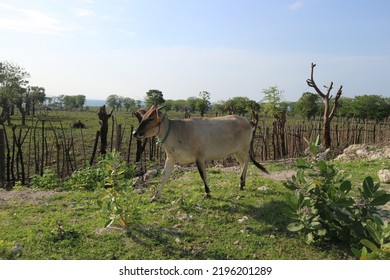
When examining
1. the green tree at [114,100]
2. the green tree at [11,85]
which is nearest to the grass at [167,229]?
the green tree at [11,85]

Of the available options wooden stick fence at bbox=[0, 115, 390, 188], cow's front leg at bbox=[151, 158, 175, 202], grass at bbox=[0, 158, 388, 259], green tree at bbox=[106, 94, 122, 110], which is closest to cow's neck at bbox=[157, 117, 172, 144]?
cow's front leg at bbox=[151, 158, 175, 202]

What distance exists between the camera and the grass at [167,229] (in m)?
4.02

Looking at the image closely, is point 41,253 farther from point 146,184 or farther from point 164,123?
point 146,184

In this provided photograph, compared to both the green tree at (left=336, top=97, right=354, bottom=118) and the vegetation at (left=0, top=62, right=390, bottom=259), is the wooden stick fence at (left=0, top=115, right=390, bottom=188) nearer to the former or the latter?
the vegetation at (left=0, top=62, right=390, bottom=259)

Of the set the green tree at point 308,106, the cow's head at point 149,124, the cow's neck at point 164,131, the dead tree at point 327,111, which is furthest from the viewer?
the green tree at point 308,106

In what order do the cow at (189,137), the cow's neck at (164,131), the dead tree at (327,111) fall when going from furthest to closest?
1. the dead tree at (327,111)
2. the cow's neck at (164,131)
3. the cow at (189,137)

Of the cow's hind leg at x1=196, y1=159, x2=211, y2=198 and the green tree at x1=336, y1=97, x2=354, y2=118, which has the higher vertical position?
the green tree at x1=336, y1=97, x2=354, y2=118

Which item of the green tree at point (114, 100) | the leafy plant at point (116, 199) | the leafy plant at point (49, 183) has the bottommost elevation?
the leafy plant at point (49, 183)

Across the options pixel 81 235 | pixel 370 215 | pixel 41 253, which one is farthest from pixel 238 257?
pixel 41 253

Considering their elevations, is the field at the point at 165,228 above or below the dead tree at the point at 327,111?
below

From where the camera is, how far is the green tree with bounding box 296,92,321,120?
186 ft

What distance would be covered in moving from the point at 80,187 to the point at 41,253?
3.36 meters

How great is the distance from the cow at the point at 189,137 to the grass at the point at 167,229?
66cm

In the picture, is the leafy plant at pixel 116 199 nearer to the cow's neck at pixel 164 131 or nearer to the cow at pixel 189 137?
the cow at pixel 189 137
